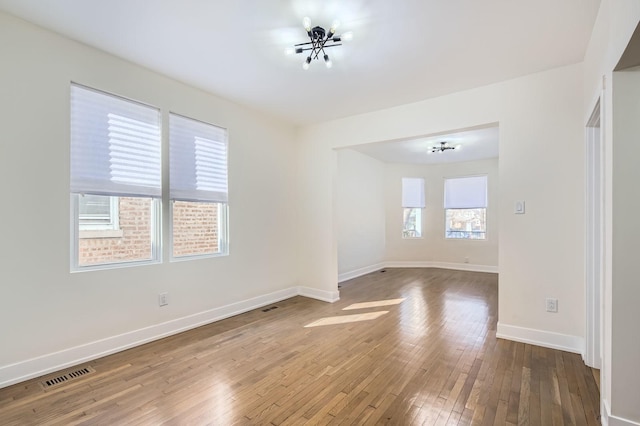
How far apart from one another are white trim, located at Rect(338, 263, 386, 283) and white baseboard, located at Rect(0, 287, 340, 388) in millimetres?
2047

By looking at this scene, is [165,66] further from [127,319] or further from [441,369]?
[441,369]

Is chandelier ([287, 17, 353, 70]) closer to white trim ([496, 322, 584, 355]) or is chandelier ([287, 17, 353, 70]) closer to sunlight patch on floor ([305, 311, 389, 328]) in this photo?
sunlight patch on floor ([305, 311, 389, 328])

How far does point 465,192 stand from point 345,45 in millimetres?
5982

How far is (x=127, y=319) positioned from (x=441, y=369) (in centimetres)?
298

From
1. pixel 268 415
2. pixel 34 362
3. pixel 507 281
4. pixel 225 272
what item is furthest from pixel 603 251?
pixel 34 362

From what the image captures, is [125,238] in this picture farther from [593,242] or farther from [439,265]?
[439,265]

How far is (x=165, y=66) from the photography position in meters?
3.08

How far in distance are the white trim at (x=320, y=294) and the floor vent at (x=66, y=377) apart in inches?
117

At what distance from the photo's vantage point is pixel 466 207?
7.49 meters

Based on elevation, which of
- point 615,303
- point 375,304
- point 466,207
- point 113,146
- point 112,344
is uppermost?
point 113,146

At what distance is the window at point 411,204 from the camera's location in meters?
7.90

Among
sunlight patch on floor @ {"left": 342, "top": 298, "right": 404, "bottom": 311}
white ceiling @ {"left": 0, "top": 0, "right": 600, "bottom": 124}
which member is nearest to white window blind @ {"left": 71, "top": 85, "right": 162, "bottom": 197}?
white ceiling @ {"left": 0, "top": 0, "right": 600, "bottom": 124}

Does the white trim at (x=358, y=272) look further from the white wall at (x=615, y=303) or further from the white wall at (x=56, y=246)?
the white wall at (x=615, y=303)

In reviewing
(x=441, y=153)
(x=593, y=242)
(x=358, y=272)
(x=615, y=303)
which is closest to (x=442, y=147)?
(x=441, y=153)
